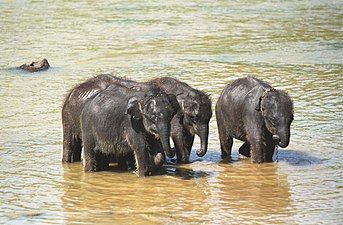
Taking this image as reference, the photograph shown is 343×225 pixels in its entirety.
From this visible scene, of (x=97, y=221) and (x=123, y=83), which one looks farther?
(x=123, y=83)

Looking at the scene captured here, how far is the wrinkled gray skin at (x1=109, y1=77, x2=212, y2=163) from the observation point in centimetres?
1164

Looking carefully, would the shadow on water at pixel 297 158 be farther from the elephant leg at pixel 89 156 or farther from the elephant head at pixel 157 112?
the elephant leg at pixel 89 156

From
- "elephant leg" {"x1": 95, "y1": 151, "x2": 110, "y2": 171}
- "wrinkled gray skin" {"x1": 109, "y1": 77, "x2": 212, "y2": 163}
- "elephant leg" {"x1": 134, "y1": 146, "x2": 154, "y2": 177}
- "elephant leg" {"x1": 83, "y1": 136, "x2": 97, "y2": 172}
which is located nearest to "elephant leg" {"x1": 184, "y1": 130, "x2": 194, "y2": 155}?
"wrinkled gray skin" {"x1": 109, "y1": 77, "x2": 212, "y2": 163}

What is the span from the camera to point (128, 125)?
11031 millimetres

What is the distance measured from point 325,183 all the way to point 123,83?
2692 millimetres

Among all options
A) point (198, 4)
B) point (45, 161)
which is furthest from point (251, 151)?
point (198, 4)

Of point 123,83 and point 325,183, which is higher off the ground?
point 123,83

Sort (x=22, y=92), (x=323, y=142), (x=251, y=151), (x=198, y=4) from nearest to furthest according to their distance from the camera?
1. (x=251, y=151)
2. (x=323, y=142)
3. (x=22, y=92)
4. (x=198, y=4)

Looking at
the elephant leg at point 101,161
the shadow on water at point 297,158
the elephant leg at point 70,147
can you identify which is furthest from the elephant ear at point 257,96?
the elephant leg at point 70,147

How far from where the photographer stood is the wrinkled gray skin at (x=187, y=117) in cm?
1164

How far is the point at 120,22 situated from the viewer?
27.2 m

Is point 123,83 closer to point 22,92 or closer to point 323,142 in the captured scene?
point 323,142

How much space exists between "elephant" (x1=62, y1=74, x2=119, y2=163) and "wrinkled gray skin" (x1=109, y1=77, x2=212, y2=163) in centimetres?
25

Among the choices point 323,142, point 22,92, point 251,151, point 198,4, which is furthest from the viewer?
point 198,4
